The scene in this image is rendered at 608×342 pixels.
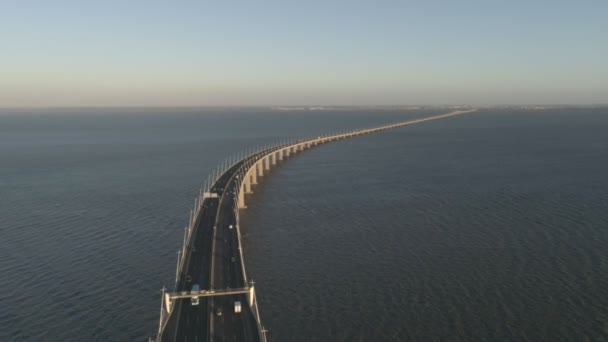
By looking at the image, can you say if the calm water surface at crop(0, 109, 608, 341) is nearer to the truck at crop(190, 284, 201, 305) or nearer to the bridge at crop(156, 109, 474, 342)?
the bridge at crop(156, 109, 474, 342)

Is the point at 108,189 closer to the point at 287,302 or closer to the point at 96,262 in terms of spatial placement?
the point at 96,262

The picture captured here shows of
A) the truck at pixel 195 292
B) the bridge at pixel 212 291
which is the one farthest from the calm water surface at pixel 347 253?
the truck at pixel 195 292

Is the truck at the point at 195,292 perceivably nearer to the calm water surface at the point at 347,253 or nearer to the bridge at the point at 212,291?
the bridge at the point at 212,291

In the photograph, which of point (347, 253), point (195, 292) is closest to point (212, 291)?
point (195, 292)

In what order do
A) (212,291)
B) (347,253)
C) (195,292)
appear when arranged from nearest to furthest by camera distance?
(195,292)
(212,291)
(347,253)

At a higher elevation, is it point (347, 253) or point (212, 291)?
point (212, 291)

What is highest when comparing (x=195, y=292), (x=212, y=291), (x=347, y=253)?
(x=195, y=292)

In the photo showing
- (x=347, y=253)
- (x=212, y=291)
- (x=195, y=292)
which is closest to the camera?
(x=195, y=292)

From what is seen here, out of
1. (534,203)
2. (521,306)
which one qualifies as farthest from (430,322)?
(534,203)

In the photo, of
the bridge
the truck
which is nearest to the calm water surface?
the bridge

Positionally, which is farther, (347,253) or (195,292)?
(347,253)

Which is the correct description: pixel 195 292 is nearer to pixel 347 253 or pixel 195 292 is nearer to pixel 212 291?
pixel 212 291
